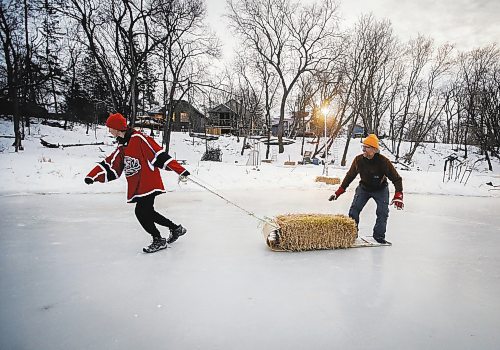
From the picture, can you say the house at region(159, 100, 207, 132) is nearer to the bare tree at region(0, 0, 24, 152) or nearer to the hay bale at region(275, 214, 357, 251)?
the bare tree at region(0, 0, 24, 152)

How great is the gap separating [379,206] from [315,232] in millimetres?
1001

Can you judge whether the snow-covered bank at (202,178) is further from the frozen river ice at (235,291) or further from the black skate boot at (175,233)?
the black skate boot at (175,233)

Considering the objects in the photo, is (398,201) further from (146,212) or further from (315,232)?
(146,212)

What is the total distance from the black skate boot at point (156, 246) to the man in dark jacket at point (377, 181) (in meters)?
2.56

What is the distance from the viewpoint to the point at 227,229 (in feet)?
15.2

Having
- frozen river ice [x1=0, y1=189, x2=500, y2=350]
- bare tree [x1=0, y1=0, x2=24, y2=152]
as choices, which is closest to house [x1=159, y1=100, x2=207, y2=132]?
bare tree [x1=0, y1=0, x2=24, y2=152]

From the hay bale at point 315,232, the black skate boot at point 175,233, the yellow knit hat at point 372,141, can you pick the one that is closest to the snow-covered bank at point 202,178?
the black skate boot at point 175,233

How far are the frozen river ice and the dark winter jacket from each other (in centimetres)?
85

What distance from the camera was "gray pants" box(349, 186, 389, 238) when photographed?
3930 millimetres

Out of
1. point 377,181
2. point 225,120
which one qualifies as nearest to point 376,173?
point 377,181

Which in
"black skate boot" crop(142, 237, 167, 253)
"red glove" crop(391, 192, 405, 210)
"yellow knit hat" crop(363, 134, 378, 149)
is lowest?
"black skate boot" crop(142, 237, 167, 253)

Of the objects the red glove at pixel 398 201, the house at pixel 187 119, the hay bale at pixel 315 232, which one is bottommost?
the hay bale at pixel 315 232

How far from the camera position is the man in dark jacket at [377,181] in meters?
3.84

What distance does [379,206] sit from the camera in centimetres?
395
